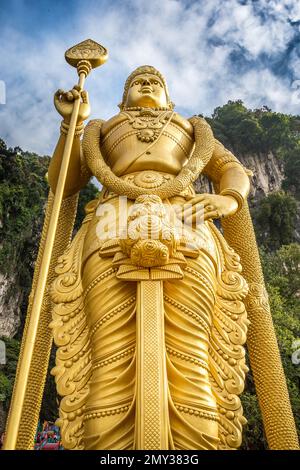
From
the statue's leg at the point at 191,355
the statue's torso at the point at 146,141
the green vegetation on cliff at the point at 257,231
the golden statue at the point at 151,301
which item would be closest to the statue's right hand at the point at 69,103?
the golden statue at the point at 151,301

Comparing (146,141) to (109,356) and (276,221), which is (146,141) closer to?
(109,356)

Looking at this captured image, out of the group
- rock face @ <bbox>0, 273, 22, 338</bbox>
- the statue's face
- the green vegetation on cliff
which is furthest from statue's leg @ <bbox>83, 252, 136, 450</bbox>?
rock face @ <bbox>0, 273, 22, 338</bbox>

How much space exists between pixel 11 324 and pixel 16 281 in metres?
1.22

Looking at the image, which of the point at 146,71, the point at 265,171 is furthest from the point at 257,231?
the point at 146,71

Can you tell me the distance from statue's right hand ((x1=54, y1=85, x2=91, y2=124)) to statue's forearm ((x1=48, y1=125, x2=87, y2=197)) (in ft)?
0.52

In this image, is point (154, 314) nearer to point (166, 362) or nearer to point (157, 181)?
point (166, 362)

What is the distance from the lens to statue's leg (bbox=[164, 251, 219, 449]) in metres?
1.81

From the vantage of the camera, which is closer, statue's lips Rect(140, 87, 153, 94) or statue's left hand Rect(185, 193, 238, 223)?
statue's left hand Rect(185, 193, 238, 223)

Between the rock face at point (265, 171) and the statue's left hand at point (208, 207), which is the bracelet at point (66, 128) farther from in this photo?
the rock face at point (265, 171)

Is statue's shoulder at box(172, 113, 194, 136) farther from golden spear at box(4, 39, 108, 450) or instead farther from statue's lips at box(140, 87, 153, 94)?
golden spear at box(4, 39, 108, 450)

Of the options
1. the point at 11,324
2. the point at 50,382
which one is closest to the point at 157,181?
the point at 50,382

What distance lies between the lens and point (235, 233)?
10.3 ft

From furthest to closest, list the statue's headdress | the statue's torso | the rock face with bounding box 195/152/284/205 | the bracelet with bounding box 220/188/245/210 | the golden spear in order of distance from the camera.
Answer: the rock face with bounding box 195/152/284/205
the statue's headdress
the statue's torso
the bracelet with bounding box 220/188/245/210
the golden spear

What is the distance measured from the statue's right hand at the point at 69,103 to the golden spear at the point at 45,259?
0.05m
